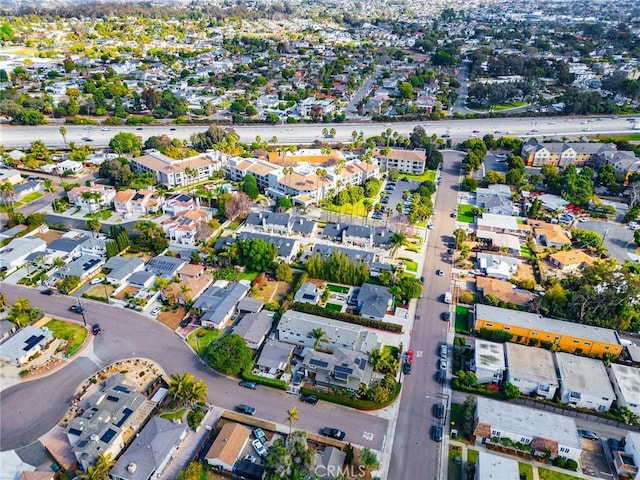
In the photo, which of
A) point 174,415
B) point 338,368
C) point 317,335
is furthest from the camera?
point 317,335

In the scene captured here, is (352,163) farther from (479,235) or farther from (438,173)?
(479,235)

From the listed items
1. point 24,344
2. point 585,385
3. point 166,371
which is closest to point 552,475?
point 585,385

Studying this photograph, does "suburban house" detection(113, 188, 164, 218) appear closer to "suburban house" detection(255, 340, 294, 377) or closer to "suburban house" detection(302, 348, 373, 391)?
"suburban house" detection(255, 340, 294, 377)

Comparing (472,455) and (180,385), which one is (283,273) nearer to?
(180,385)

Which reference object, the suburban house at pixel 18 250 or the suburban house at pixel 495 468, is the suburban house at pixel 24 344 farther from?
the suburban house at pixel 495 468

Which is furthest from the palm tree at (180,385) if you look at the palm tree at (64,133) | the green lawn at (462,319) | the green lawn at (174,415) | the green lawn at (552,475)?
the palm tree at (64,133)
